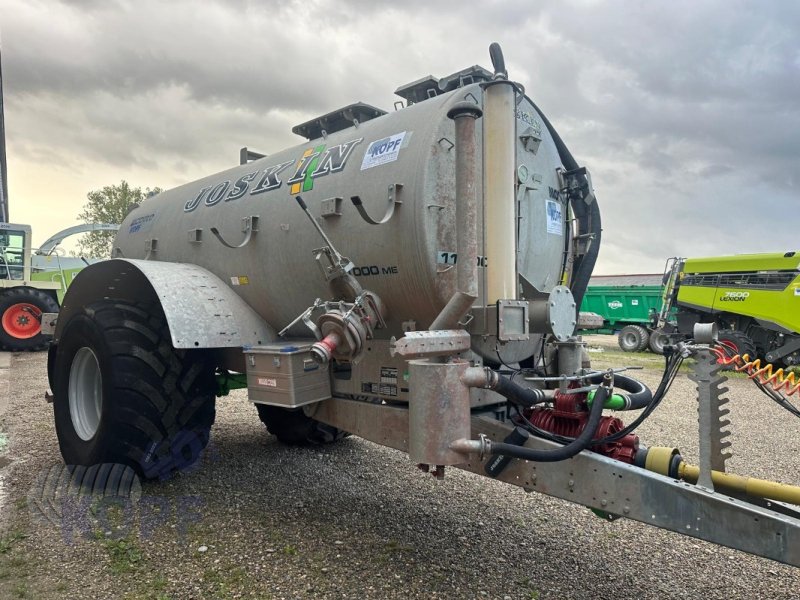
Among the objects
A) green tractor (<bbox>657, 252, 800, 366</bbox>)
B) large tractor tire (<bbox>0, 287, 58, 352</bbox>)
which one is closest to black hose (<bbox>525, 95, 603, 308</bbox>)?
green tractor (<bbox>657, 252, 800, 366</bbox>)

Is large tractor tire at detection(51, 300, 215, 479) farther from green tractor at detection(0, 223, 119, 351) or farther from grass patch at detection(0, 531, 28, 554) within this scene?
green tractor at detection(0, 223, 119, 351)

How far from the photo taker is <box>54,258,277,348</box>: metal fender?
364 centimetres

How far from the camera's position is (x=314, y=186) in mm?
3645

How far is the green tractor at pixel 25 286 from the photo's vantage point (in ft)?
41.3

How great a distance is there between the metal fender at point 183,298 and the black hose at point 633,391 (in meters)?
2.16

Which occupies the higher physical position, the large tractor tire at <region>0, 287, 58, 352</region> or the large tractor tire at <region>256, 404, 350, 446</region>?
the large tractor tire at <region>0, 287, 58, 352</region>

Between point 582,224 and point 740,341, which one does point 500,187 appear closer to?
point 582,224

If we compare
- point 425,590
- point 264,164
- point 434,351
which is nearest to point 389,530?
point 425,590

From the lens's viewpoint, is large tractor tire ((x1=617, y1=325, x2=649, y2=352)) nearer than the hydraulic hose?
No

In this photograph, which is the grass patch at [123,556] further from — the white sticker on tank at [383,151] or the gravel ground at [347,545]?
the white sticker on tank at [383,151]

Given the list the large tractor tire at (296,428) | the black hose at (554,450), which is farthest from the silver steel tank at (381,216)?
the large tractor tire at (296,428)

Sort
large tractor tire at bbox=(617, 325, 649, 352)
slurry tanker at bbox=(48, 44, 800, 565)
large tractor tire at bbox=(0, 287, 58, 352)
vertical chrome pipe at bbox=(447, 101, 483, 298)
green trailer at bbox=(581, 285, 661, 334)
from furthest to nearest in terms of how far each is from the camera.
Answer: green trailer at bbox=(581, 285, 661, 334), large tractor tire at bbox=(617, 325, 649, 352), large tractor tire at bbox=(0, 287, 58, 352), vertical chrome pipe at bbox=(447, 101, 483, 298), slurry tanker at bbox=(48, 44, 800, 565)

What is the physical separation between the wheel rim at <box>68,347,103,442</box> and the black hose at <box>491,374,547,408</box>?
10.7 feet

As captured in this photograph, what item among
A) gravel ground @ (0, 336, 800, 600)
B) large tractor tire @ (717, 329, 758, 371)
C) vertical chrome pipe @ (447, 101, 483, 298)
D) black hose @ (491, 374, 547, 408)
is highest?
vertical chrome pipe @ (447, 101, 483, 298)
